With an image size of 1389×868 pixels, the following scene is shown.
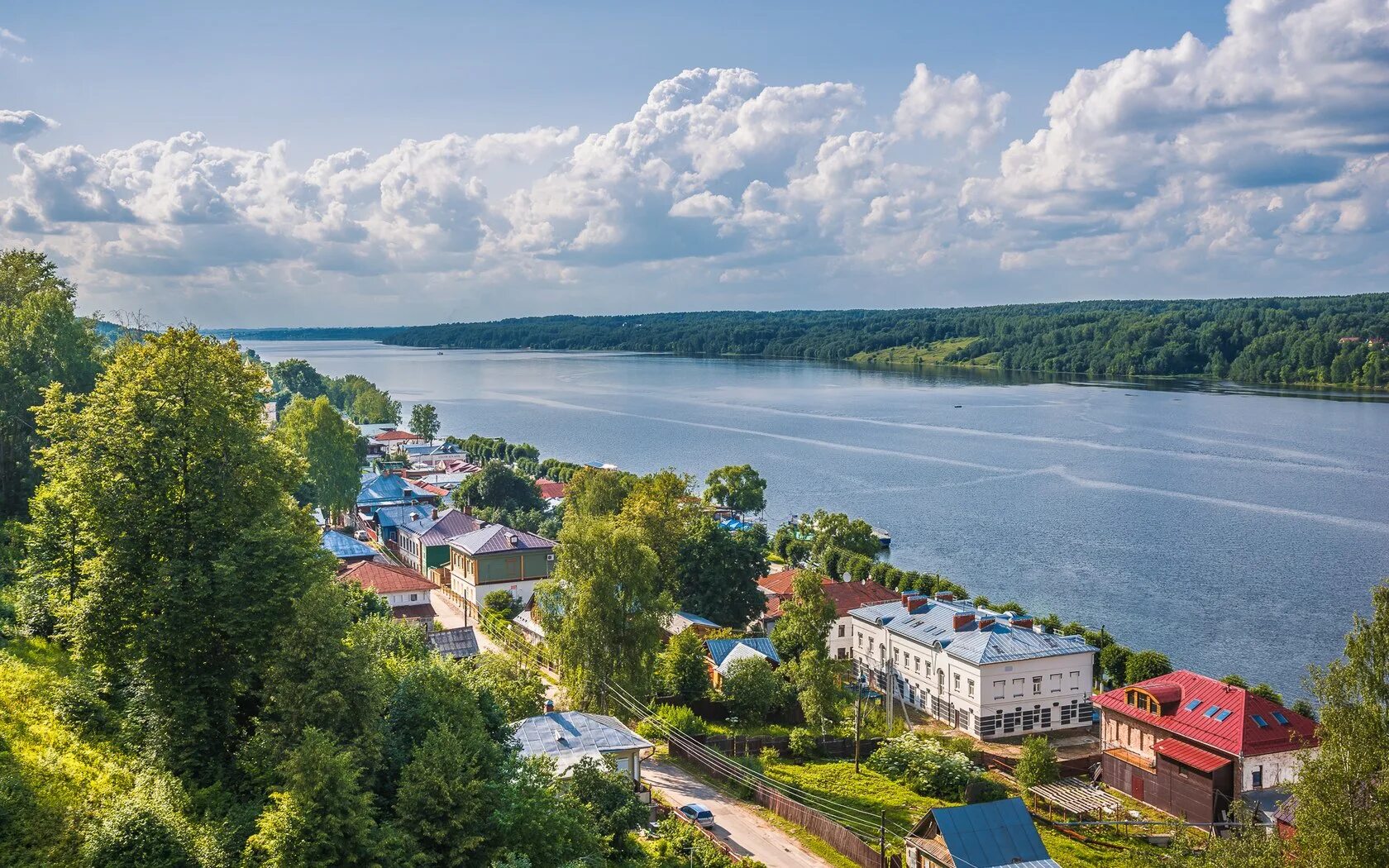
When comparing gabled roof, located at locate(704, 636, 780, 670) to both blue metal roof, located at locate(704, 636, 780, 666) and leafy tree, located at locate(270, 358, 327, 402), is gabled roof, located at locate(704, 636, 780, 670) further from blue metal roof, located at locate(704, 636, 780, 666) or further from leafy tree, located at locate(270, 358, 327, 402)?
leafy tree, located at locate(270, 358, 327, 402)

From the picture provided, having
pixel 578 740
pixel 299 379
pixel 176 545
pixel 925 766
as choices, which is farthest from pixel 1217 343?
pixel 176 545

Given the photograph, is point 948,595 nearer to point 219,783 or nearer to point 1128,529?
point 1128,529

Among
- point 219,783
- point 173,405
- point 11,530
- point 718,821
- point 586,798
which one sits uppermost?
point 173,405

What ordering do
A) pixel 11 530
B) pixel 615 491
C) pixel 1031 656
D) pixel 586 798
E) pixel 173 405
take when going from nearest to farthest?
pixel 173 405 → pixel 586 798 → pixel 11 530 → pixel 1031 656 → pixel 615 491

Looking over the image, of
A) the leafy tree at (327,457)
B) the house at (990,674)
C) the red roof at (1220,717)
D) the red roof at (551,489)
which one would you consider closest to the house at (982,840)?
the red roof at (1220,717)

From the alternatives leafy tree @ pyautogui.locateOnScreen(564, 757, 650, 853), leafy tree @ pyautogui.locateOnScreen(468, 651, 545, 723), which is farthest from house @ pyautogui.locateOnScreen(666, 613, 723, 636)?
leafy tree @ pyautogui.locateOnScreen(564, 757, 650, 853)

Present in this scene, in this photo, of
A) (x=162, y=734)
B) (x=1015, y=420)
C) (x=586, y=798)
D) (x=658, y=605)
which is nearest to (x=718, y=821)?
(x=586, y=798)
